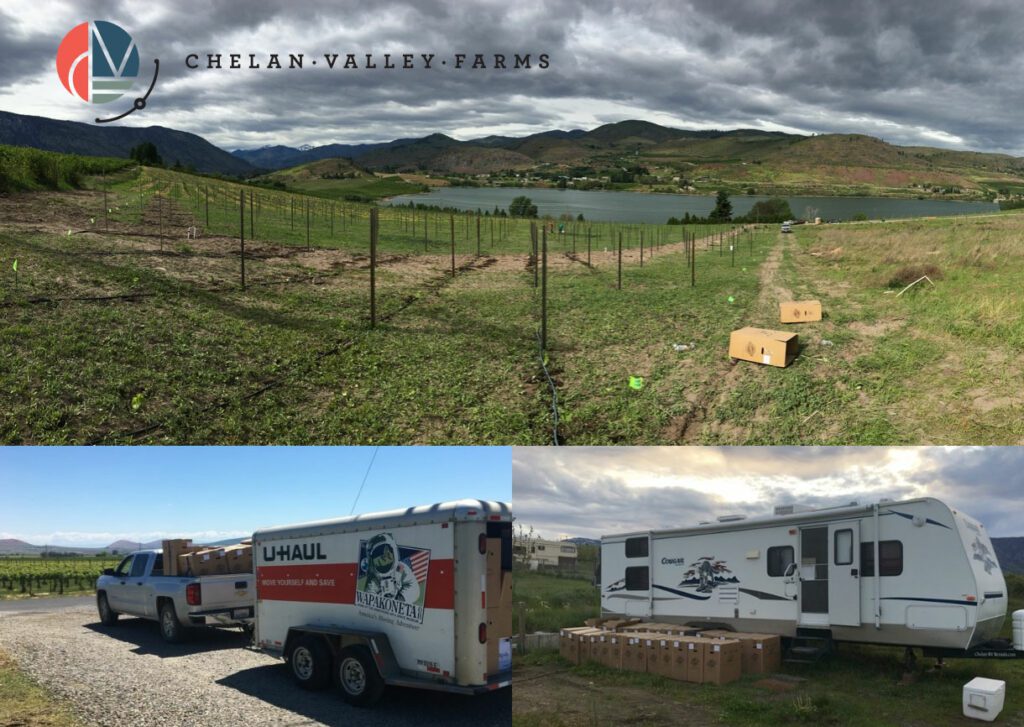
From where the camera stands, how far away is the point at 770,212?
263 ft

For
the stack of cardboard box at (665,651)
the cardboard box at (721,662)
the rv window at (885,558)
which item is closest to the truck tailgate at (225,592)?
the stack of cardboard box at (665,651)

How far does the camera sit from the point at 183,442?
870cm

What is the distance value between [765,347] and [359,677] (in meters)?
8.83

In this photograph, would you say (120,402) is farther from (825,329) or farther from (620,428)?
(825,329)

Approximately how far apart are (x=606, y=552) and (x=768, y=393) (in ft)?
12.9

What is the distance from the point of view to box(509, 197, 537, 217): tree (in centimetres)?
5712

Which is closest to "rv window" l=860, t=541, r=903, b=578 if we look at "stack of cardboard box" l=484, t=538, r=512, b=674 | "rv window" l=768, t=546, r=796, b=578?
"rv window" l=768, t=546, r=796, b=578

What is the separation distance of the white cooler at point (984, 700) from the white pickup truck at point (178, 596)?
28.8 feet

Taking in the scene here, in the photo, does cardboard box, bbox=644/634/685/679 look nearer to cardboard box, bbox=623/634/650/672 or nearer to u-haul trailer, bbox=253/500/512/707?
cardboard box, bbox=623/634/650/672

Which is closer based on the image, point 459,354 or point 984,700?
point 984,700

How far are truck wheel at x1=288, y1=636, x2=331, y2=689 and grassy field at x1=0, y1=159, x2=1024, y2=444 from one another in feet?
8.30

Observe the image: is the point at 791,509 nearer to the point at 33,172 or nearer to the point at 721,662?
the point at 721,662

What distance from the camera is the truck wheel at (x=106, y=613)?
12711mm

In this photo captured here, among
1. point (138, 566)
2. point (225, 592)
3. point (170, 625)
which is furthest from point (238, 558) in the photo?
point (138, 566)
